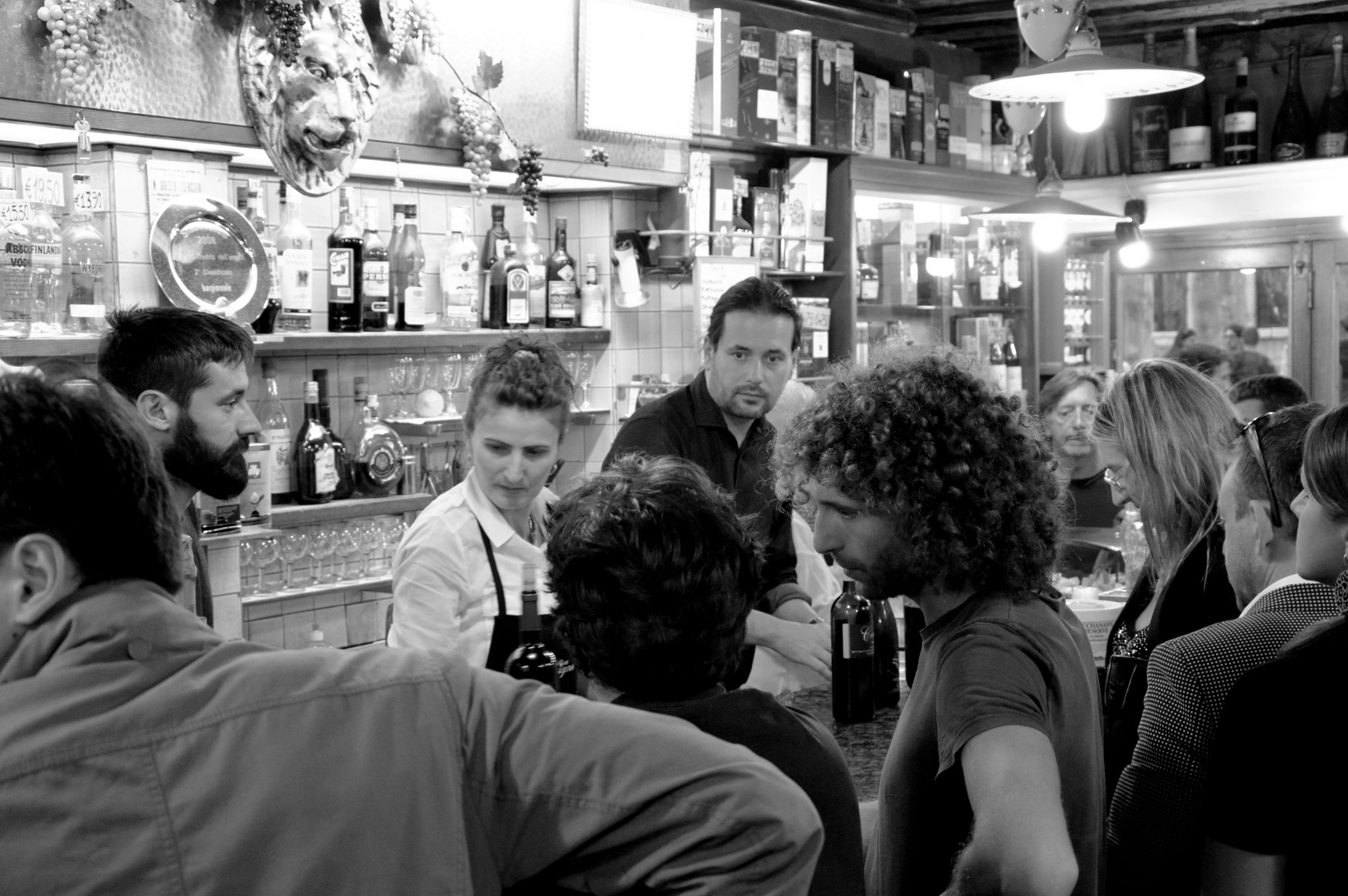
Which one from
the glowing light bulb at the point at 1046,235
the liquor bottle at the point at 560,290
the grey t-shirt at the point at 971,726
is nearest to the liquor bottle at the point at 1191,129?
the glowing light bulb at the point at 1046,235

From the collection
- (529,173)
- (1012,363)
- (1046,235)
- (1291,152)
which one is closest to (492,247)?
(529,173)

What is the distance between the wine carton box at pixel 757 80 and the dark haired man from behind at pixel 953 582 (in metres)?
4.10

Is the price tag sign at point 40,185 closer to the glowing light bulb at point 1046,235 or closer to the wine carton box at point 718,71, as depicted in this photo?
the wine carton box at point 718,71

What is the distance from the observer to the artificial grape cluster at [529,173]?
4348 millimetres

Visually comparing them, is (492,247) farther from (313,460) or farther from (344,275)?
(313,460)

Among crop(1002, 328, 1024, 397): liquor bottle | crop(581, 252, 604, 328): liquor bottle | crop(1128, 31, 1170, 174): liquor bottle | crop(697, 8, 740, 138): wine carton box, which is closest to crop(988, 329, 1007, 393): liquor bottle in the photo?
crop(1002, 328, 1024, 397): liquor bottle

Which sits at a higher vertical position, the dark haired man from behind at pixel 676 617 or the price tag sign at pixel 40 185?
the price tag sign at pixel 40 185

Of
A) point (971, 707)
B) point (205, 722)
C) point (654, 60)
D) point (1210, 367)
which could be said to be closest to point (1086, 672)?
point (971, 707)

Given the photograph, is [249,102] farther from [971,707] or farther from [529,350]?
[971,707]

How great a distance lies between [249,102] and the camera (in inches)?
144

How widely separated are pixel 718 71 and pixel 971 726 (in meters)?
4.46

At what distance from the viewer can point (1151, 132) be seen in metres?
7.27

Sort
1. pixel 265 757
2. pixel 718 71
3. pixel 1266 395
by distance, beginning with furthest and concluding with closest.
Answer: pixel 718 71
pixel 1266 395
pixel 265 757

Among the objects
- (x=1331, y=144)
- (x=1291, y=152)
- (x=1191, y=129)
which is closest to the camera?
(x=1331, y=144)
